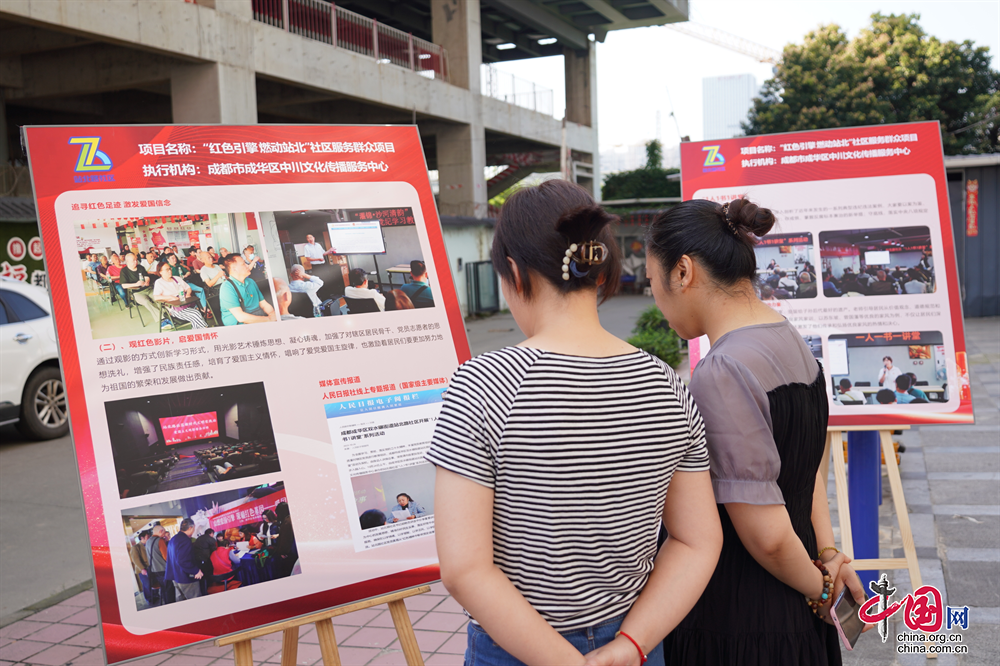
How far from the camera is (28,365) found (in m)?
7.15

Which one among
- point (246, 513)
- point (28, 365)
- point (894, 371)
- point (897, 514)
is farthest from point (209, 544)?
point (28, 365)

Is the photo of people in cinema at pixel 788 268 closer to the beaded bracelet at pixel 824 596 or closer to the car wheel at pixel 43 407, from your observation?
the beaded bracelet at pixel 824 596

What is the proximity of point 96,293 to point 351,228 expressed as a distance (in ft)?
2.41

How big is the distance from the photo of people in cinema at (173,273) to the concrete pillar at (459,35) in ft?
63.1

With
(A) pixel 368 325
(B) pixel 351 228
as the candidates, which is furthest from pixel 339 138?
(A) pixel 368 325

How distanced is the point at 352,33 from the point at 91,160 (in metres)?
16.1

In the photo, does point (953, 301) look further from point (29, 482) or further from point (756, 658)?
point (29, 482)

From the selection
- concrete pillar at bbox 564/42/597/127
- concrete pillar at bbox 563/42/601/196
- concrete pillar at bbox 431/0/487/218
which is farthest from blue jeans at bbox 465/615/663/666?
concrete pillar at bbox 564/42/597/127

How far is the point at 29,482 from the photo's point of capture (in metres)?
6.06

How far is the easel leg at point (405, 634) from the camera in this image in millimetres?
2219

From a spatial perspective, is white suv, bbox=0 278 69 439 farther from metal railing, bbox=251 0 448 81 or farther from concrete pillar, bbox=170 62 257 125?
metal railing, bbox=251 0 448 81

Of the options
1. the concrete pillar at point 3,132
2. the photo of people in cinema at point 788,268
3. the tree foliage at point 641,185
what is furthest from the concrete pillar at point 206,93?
the tree foliage at point 641,185

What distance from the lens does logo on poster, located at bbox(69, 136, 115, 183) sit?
6.71 feet

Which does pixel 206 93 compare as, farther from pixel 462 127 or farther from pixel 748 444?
pixel 748 444
